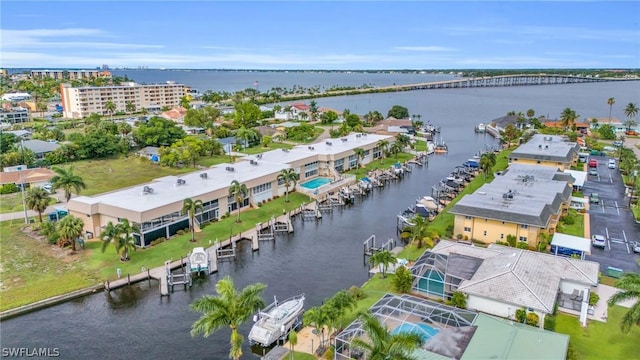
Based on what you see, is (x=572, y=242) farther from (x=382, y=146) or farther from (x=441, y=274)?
(x=382, y=146)

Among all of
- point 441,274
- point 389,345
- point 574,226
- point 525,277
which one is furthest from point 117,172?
point 389,345

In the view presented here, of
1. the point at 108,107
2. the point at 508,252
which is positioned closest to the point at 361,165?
the point at 508,252

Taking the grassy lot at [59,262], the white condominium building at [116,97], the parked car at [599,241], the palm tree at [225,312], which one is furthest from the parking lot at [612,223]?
the white condominium building at [116,97]

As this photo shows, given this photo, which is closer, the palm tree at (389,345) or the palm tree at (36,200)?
the palm tree at (389,345)

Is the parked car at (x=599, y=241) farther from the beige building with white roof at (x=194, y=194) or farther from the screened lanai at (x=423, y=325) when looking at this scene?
the beige building with white roof at (x=194, y=194)

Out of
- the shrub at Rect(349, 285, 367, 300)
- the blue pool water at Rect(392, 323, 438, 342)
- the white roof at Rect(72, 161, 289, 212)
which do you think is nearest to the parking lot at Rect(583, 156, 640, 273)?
the blue pool water at Rect(392, 323, 438, 342)

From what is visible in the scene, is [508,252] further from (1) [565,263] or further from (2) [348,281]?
(2) [348,281]

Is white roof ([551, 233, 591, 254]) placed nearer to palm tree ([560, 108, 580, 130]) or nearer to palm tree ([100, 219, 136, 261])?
palm tree ([100, 219, 136, 261])

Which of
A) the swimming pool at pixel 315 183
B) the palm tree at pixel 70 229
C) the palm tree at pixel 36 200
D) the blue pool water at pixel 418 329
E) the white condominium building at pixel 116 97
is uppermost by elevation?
the white condominium building at pixel 116 97
